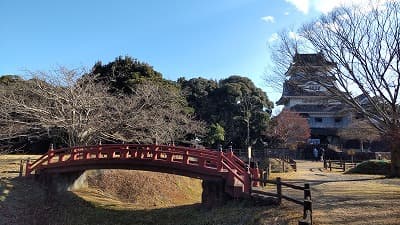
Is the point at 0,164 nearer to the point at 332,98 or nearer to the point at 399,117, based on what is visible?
the point at 332,98

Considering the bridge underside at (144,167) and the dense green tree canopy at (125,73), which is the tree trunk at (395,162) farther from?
the dense green tree canopy at (125,73)

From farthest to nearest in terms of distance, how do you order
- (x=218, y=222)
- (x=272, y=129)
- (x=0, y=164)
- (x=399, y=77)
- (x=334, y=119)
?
(x=334, y=119), (x=272, y=129), (x=0, y=164), (x=399, y=77), (x=218, y=222)

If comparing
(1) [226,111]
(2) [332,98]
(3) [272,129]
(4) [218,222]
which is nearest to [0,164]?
(4) [218,222]

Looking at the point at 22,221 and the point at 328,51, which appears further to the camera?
the point at 328,51

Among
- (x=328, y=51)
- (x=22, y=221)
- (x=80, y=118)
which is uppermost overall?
(x=328, y=51)

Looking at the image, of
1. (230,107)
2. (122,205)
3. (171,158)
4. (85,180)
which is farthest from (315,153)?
(171,158)

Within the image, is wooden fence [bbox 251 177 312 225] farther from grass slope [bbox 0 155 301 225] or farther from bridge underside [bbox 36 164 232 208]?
bridge underside [bbox 36 164 232 208]

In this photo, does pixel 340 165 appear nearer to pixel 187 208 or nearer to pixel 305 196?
pixel 187 208

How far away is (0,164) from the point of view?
82.6 feet

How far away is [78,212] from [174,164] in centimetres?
512

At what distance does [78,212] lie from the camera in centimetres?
1795

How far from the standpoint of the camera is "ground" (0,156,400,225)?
1114 cm

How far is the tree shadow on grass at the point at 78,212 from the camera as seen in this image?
14.2 m

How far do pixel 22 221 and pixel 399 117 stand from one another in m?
17.4
